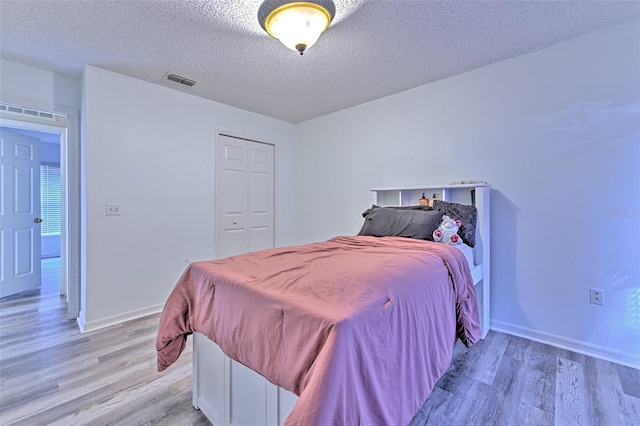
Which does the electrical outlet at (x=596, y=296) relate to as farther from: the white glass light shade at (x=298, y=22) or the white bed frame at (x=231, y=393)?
the white glass light shade at (x=298, y=22)

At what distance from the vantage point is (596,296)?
6.65ft

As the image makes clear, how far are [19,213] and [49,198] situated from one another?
105 inches

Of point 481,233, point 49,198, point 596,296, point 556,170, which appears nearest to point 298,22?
point 481,233

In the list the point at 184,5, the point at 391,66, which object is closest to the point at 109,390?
the point at 184,5

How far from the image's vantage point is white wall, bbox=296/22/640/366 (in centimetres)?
193

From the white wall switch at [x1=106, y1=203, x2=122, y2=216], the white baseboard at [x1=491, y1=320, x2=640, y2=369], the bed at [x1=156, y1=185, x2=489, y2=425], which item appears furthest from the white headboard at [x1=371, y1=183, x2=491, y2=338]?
the white wall switch at [x1=106, y1=203, x2=122, y2=216]

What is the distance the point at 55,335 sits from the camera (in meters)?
2.36

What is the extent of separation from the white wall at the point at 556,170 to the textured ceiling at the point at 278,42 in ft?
0.73

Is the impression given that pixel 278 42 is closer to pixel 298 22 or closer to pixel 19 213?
pixel 298 22

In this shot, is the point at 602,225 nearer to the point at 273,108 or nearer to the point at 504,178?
the point at 504,178

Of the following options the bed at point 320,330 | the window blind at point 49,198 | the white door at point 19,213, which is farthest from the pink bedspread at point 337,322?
the window blind at point 49,198

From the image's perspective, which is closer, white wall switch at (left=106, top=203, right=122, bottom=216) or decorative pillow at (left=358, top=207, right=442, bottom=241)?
decorative pillow at (left=358, top=207, right=442, bottom=241)

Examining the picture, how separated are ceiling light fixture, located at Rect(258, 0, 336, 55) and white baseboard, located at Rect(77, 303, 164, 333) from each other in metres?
2.82

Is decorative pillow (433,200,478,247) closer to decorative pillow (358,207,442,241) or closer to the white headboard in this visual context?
the white headboard
